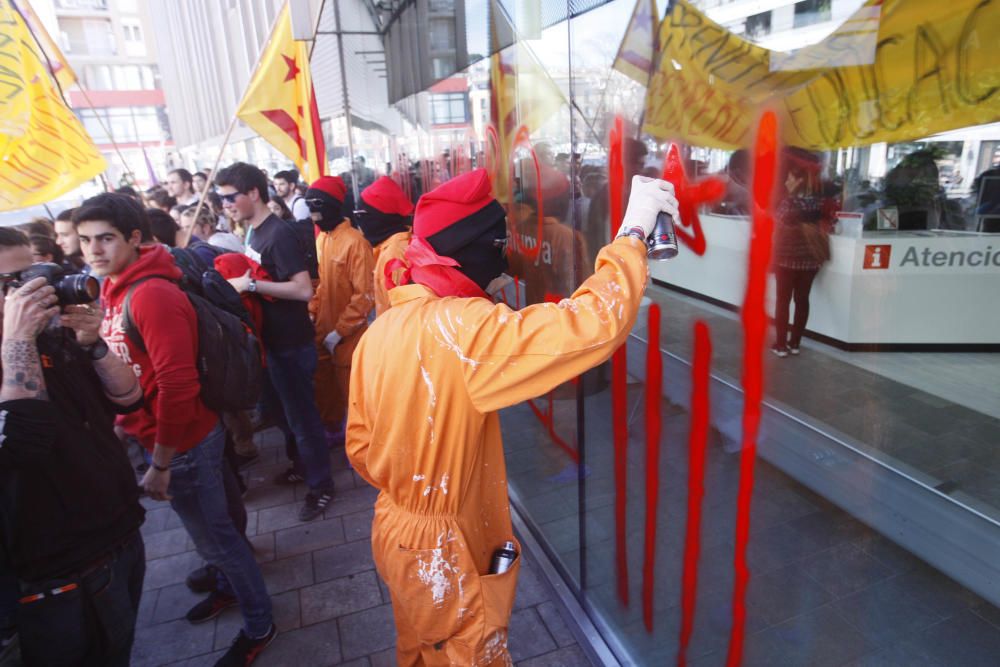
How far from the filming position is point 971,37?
3.58 ft

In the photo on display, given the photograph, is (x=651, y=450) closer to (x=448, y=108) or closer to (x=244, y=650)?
(x=244, y=650)

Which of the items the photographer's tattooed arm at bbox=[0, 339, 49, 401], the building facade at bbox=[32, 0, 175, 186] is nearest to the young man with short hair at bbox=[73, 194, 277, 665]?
the photographer's tattooed arm at bbox=[0, 339, 49, 401]

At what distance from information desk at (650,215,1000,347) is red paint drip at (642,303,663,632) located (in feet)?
0.98

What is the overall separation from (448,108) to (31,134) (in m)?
2.63

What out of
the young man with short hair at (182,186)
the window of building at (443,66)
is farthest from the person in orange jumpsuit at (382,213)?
the young man with short hair at (182,186)

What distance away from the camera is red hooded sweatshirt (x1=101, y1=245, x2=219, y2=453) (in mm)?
2242

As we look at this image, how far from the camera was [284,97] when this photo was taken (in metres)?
4.57

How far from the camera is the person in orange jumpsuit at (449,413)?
139cm

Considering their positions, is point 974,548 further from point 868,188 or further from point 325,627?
point 325,627

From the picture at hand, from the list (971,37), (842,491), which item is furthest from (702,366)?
(971,37)

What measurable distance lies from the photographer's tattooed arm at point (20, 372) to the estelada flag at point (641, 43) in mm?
1909

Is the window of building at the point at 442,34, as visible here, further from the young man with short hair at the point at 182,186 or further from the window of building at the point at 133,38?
the window of building at the point at 133,38

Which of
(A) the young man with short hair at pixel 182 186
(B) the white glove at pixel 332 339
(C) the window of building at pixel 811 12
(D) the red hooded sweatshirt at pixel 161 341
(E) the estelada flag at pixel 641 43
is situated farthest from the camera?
(A) the young man with short hair at pixel 182 186

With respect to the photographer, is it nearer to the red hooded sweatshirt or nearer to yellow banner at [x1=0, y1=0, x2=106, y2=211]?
the red hooded sweatshirt
